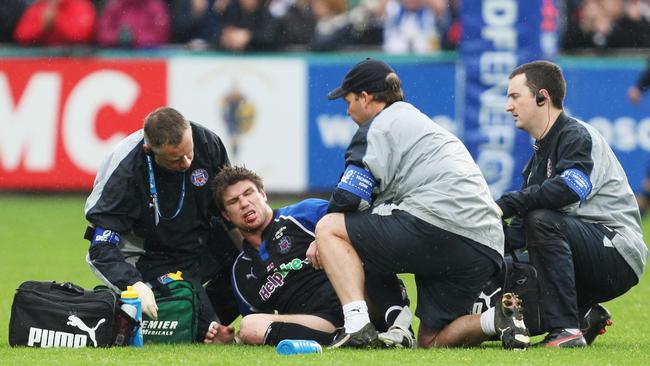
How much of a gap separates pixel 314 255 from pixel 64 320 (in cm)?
145

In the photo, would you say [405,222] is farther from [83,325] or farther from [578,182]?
[83,325]

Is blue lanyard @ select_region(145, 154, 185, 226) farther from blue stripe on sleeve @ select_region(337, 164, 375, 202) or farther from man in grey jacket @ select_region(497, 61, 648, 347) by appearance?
man in grey jacket @ select_region(497, 61, 648, 347)

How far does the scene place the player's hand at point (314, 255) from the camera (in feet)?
26.7

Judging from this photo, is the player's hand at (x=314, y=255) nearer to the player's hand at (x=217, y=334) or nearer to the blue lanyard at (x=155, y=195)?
the player's hand at (x=217, y=334)

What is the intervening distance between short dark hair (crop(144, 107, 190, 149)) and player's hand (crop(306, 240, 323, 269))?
1.06m

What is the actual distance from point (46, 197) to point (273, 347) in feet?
35.4

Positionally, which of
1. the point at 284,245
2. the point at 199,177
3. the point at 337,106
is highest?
the point at 199,177

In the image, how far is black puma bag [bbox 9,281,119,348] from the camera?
816 centimetres

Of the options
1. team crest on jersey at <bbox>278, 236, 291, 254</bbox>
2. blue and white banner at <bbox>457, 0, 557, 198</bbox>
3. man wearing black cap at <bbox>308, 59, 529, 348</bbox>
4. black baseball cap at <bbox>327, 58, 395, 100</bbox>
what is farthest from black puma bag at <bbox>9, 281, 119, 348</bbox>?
blue and white banner at <bbox>457, 0, 557, 198</bbox>

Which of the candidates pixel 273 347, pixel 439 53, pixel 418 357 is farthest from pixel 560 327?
pixel 439 53

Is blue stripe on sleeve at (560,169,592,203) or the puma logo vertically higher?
blue stripe on sleeve at (560,169,592,203)

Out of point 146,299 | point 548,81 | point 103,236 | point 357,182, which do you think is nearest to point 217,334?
point 146,299

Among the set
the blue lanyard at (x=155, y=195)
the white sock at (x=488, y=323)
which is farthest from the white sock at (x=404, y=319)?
the blue lanyard at (x=155, y=195)

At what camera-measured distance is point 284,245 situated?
8750 millimetres
